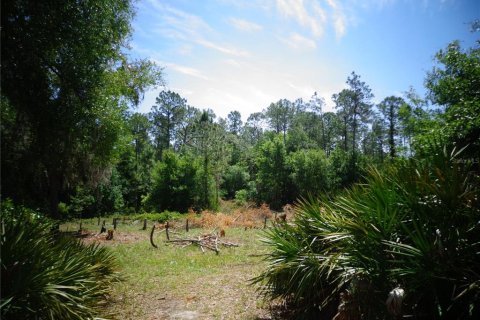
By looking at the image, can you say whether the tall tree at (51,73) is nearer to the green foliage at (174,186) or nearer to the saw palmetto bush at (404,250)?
the saw palmetto bush at (404,250)

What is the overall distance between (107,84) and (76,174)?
9725 mm

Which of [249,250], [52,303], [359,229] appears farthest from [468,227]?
[249,250]

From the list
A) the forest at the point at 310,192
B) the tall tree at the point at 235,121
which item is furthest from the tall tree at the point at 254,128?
the forest at the point at 310,192

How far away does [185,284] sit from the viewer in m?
8.13

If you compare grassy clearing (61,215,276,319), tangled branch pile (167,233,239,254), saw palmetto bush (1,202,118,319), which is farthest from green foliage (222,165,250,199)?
saw palmetto bush (1,202,118,319)

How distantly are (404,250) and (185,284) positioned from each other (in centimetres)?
623

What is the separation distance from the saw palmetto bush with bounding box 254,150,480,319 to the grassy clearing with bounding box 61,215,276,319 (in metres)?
1.57

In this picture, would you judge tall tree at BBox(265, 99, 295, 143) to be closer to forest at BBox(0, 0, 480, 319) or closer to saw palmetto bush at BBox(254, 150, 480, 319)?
forest at BBox(0, 0, 480, 319)

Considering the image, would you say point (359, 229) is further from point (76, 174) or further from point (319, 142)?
point (319, 142)

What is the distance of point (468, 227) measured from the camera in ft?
11.0

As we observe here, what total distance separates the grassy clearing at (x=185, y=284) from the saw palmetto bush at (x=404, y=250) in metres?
1.57

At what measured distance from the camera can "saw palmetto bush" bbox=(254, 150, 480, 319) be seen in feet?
10.5

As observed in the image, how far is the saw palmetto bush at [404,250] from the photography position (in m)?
3.19

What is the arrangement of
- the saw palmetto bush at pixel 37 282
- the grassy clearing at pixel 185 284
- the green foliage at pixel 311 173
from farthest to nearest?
the green foliage at pixel 311 173
the grassy clearing at pixel 185 284
the saw palmetto bush at pixel 37 282
